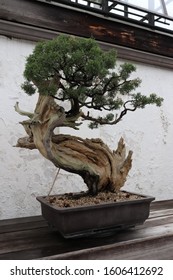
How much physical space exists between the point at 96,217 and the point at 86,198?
0.35 ft

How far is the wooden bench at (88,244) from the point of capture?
2.34 ft

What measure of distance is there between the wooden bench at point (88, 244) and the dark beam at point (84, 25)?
1.02 meters

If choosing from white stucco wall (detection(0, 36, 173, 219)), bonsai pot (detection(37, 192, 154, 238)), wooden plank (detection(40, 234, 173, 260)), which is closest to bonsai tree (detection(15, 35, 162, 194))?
bonsai pot (detection(37, 192, 154, 238))

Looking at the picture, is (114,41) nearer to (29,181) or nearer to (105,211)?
(29,181)

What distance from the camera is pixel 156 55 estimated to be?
1.76 m

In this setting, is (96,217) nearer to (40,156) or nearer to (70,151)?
(70,151)

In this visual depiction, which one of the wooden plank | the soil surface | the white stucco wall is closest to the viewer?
the wooden plank

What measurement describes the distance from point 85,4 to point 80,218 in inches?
51.2

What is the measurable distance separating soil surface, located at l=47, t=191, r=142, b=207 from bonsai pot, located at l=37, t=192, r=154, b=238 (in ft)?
0.11

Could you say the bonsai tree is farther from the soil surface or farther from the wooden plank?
the wooden plank

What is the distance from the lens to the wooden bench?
71 cm

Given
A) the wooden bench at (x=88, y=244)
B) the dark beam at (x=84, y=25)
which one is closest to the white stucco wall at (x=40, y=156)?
the dark beam at (x=84, y=25)

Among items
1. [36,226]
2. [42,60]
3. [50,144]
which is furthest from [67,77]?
[36,226]

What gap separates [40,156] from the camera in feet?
4.55
